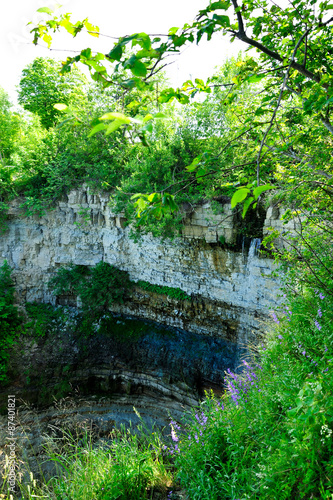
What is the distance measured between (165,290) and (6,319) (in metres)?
6.77

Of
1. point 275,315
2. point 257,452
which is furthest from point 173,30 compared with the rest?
point 275,315

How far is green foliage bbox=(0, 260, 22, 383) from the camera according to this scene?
30.5 feet

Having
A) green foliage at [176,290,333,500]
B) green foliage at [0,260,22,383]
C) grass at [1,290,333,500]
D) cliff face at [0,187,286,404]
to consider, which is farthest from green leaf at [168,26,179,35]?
green foliage at [0,260,22,383]

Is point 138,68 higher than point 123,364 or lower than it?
higher

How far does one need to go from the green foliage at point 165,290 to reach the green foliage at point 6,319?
5339 millimetres

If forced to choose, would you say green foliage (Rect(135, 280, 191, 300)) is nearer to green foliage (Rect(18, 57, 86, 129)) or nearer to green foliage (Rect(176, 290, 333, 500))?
green foliage (Rect(176, 290, 333, 500))

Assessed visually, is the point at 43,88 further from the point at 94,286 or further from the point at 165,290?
the point at 165,290

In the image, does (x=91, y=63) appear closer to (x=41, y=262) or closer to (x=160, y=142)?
(x=160, y=142)

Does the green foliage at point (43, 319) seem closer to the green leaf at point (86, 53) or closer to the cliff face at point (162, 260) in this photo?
the cliff face at point (162, 260)

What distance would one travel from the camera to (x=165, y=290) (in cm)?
944

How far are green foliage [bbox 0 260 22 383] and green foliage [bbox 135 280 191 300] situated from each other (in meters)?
5.34

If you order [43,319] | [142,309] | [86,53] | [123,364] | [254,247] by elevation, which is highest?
[86,53]

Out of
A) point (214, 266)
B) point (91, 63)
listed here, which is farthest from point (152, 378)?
point (91, 63)

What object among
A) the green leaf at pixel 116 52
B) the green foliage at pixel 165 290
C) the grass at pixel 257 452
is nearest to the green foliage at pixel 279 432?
the grass at pixel 257 452
